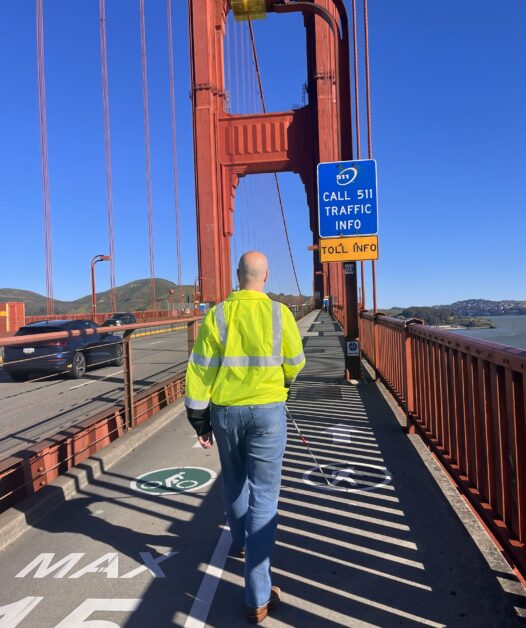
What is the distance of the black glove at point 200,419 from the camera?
8.04 feet

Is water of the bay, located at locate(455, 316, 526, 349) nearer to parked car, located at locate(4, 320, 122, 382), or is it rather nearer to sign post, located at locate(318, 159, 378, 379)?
sign post, located at locate(318, 159, 378, 379)

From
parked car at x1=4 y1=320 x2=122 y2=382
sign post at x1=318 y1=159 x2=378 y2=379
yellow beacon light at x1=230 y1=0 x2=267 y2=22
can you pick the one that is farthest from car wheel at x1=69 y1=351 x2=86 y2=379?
yellow beacon light at x1=230 y1=0 x2=267 y2=22

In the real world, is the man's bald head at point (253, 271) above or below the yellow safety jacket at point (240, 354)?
above

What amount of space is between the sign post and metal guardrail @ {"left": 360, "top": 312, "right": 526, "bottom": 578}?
10.7 feet

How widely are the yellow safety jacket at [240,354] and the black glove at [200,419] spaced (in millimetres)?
32

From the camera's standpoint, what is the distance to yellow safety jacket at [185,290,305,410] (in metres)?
2.39

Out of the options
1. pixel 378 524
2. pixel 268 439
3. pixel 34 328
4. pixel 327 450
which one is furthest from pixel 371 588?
pixel 34 328

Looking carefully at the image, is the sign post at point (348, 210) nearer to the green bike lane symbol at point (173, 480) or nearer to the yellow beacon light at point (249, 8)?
the yellow beacon light at point (249, 8)

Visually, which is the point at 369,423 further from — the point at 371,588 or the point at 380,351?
the point at 371,588

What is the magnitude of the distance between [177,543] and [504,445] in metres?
1.93

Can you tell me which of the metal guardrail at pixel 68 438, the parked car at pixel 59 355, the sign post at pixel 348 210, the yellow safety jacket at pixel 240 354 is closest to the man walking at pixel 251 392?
the yellow safety jacket at pixel 240 354

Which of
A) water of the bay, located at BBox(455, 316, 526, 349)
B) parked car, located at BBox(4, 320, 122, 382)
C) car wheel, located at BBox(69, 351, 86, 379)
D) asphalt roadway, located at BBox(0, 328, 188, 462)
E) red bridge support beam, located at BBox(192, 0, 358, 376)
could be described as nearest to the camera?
water of the bay, located at BBox(455, 316, 526, 349)

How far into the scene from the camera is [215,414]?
2.46 metres

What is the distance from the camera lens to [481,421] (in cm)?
282
